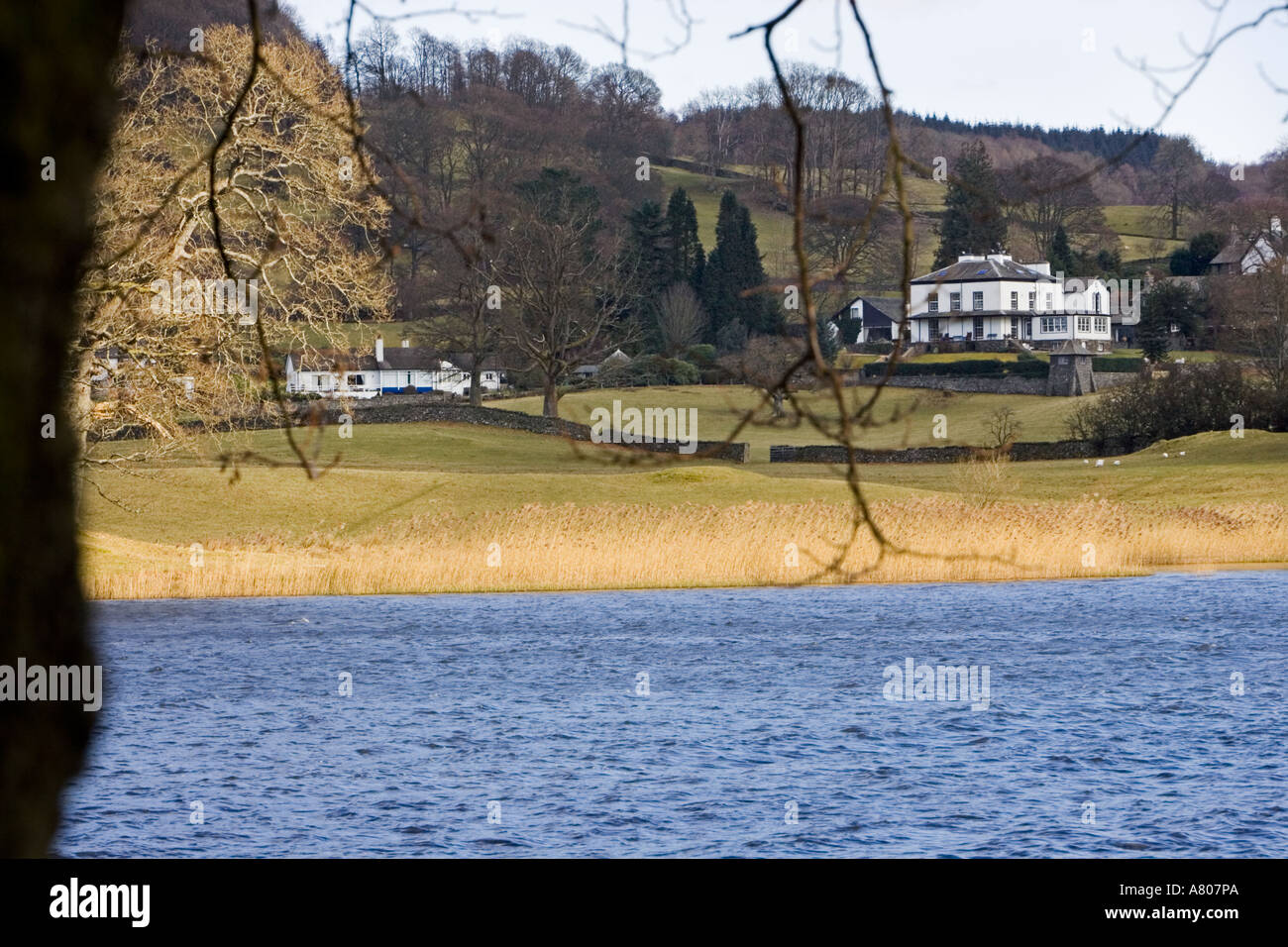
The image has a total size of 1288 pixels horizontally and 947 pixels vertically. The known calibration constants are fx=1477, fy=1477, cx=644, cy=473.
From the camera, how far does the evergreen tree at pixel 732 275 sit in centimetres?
9556

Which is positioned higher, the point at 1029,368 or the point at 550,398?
the point at 1029,368

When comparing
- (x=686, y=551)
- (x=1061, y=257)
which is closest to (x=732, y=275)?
(x=1061, y=257)

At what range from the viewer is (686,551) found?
34.6 metres

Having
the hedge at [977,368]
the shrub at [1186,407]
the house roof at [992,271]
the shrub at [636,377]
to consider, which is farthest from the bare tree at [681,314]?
the shrub at [1186,407]

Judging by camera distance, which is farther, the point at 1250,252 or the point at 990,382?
the point at 1250,252

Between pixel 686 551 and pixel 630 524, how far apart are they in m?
2.66

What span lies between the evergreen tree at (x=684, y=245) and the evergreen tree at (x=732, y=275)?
0.72m

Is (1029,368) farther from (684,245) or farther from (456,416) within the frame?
(456,416)

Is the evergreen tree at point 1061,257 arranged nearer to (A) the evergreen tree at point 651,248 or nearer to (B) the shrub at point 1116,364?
(B) the shrub at point 1116,364

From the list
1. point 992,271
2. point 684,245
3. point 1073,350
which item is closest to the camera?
point 1073,350

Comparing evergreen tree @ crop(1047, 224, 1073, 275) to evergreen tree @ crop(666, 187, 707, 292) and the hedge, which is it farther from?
evergreen tree @ crop(666, 187, 707, 292)
